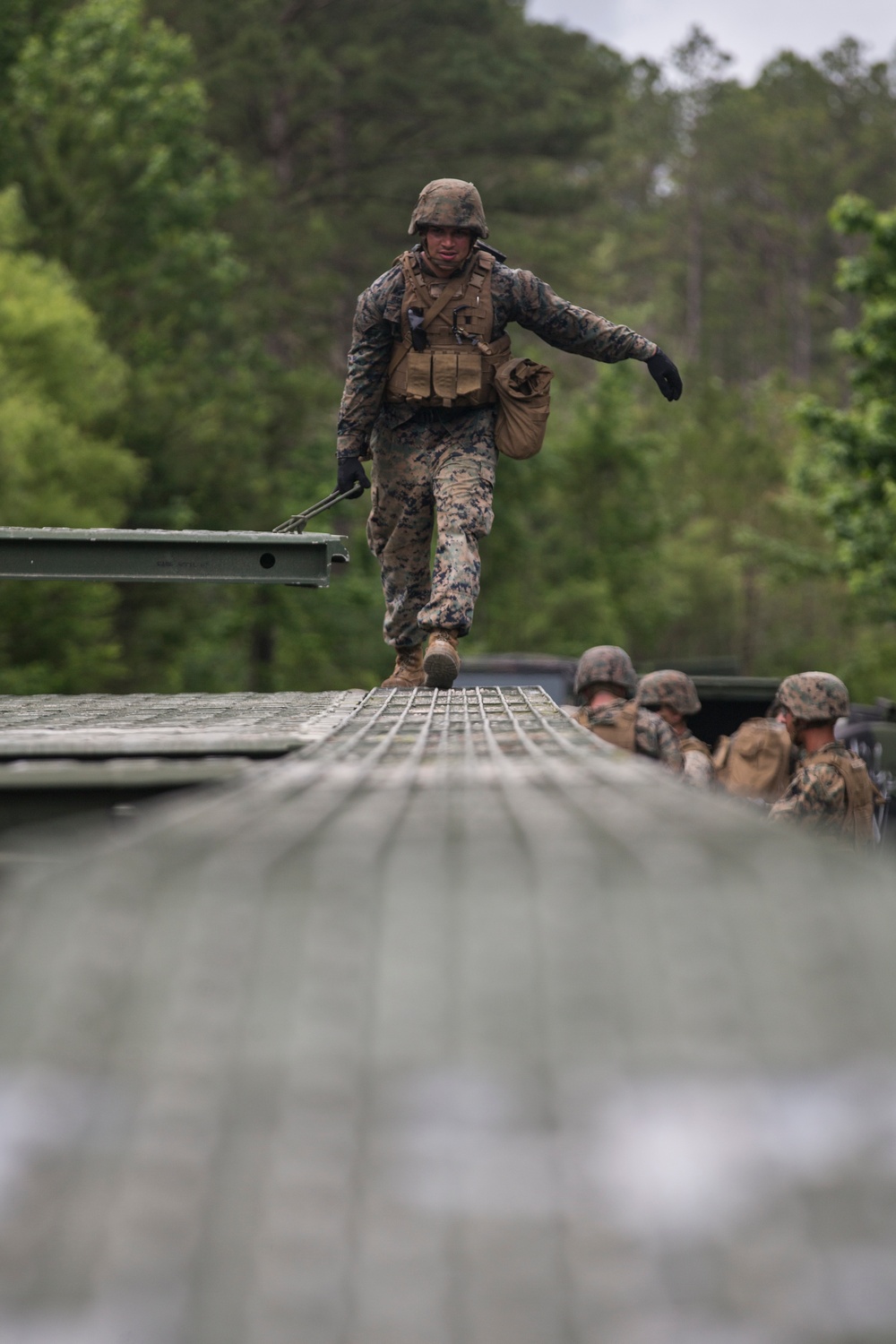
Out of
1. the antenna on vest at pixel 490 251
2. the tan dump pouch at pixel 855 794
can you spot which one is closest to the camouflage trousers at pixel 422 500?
the antenna on vest at pixel 490 251

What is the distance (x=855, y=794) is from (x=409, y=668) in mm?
2446

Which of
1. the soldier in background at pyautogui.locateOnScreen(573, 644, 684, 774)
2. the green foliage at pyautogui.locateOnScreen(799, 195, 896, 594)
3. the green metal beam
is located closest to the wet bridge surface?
the soldier in background at pyautogui.locateOnScreen(573, 644, 684, 774)

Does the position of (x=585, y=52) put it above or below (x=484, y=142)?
above

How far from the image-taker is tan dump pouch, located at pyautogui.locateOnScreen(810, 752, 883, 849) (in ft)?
17.2

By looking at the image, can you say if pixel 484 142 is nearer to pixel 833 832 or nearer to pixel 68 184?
pixel 68 184

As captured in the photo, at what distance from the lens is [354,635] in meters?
38.0

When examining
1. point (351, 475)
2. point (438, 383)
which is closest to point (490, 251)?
point (438, 383)

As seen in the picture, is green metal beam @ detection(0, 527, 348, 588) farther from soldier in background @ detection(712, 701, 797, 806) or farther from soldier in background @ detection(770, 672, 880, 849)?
soldier in background @ detection(770, 672, 880, 849)

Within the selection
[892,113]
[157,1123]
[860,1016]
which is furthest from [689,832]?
[892,113]

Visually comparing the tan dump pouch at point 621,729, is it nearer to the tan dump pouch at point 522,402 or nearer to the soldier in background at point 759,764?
the soldier in background at point 759,764

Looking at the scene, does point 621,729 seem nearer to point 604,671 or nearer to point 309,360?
point 604,671

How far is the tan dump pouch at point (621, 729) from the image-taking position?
5648mm

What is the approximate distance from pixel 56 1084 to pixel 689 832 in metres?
0.68

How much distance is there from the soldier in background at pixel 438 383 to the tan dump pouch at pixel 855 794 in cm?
164
